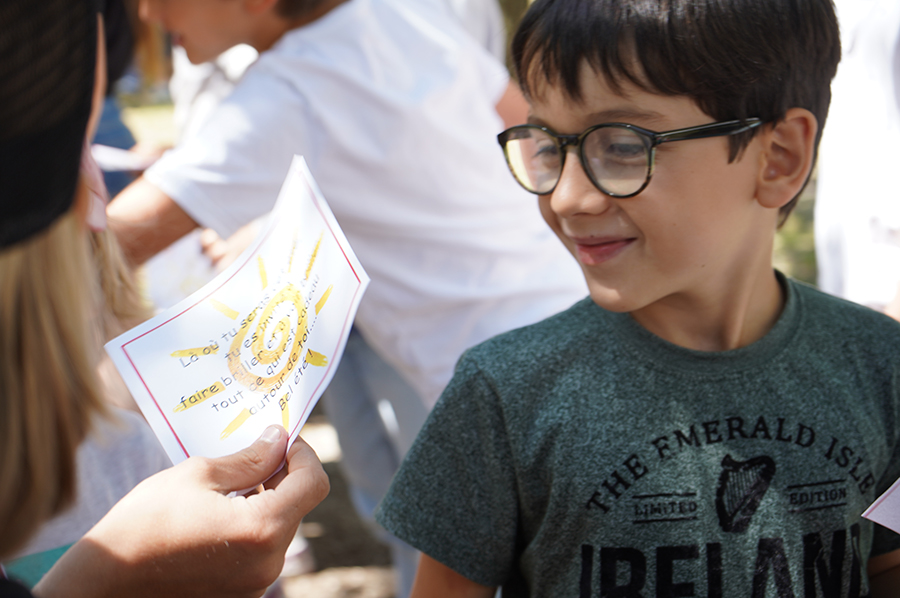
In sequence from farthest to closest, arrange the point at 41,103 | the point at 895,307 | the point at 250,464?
the point at 895,307 < the point at 250,464 < the point at 41,103

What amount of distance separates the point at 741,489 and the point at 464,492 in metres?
0.43

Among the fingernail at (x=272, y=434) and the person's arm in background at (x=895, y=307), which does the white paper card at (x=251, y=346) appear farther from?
the person's arm in background at (x=895, y=307)

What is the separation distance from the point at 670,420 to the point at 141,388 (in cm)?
79

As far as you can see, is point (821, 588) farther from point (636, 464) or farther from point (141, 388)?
point (141, 388)

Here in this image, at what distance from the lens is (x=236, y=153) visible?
6.15 ft

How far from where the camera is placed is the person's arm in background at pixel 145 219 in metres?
1.87

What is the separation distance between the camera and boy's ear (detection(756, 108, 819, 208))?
122cm

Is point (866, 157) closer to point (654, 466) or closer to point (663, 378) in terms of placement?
point (663, 378)

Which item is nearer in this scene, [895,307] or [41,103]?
[41,103]

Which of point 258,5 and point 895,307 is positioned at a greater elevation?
point 258,5

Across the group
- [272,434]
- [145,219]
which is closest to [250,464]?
[272,434]

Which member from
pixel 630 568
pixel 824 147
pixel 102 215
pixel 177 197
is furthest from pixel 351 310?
pixel 824 147

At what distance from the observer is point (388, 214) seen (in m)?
A: 2.06

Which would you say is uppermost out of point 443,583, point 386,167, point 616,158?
point 616,158
